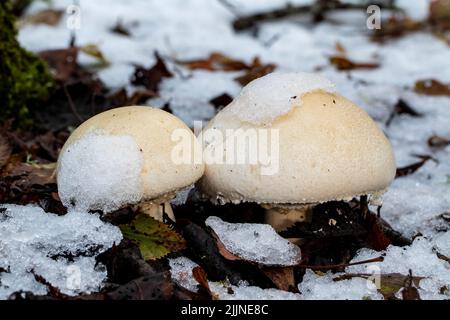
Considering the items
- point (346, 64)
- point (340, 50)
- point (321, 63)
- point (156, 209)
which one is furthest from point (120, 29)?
point (156, 209)

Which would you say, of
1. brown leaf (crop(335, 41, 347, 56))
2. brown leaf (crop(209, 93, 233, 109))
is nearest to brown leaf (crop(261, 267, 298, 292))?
brown leaf (crop(209, 93, 233, 109))

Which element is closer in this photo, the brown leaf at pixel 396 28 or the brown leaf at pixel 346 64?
the brown leaf at pixel 346 64

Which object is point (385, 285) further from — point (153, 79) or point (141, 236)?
point (153, 79)

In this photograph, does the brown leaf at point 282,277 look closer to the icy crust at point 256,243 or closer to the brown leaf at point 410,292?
the icy crust at point 256,243

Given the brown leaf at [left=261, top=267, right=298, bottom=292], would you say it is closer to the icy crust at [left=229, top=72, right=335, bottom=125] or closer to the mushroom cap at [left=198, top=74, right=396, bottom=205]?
the mushroom cap at [left=198, top=74, right=396, bottom=205]

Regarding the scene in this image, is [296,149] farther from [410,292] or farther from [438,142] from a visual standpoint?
[438,142]

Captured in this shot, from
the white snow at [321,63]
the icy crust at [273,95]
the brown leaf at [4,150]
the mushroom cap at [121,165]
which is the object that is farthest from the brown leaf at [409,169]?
the brown leaf at [4,150]
